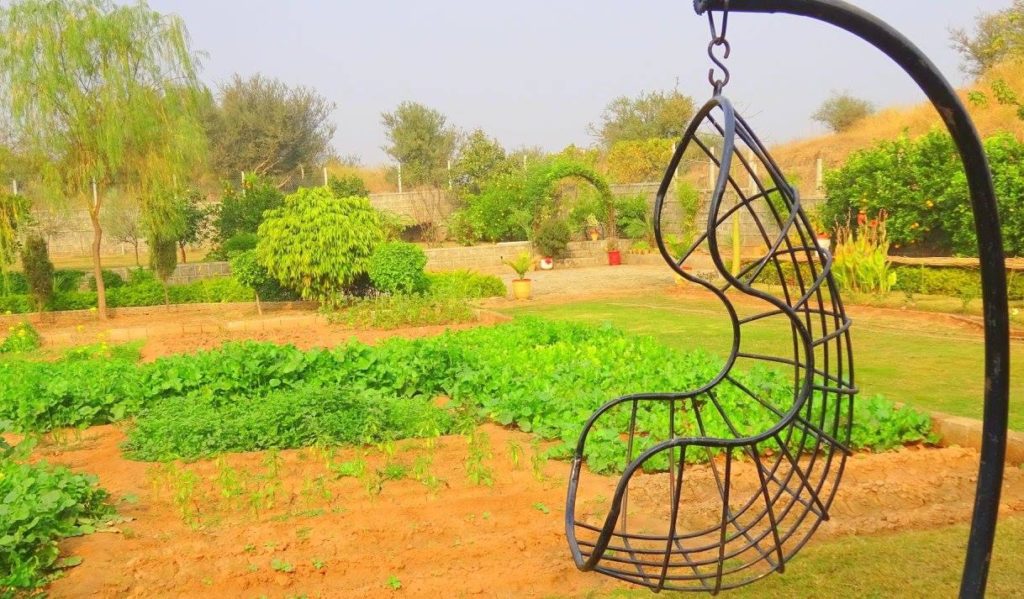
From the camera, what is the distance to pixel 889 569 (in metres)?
3.51

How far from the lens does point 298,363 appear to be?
7.07 metres

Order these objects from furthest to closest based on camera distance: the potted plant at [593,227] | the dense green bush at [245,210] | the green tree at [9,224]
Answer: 1. the potted plant at [593,227]
2. the dense green bush at [245,210]
3. the green tree at [9,224]

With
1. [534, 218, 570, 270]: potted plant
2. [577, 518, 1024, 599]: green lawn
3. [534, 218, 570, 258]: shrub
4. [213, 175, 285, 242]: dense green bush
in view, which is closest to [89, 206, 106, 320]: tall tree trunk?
[213, 175, 285, 242]: dense green bush

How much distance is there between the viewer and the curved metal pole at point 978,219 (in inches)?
76.7

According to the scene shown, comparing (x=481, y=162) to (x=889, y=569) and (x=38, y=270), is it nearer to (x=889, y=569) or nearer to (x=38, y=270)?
(x=38, y=270)

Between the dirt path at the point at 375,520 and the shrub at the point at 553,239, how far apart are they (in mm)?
17458

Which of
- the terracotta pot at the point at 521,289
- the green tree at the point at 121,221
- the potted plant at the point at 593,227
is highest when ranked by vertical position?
the green tree at the point at 121,221

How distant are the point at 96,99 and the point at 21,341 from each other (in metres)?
4.67

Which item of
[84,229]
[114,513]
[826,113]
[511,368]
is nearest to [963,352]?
[511,368]

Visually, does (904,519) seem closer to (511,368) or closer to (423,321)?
(511,368)

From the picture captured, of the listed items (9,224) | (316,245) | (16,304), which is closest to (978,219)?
(316,245)

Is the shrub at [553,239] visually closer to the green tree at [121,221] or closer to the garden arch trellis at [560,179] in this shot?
the garden arch trellis at [560,179]

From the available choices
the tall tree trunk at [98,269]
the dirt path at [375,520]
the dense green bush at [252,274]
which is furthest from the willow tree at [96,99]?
the dirt path at [375,520]

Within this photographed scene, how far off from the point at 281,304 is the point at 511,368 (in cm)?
883
